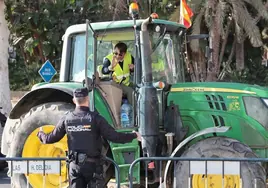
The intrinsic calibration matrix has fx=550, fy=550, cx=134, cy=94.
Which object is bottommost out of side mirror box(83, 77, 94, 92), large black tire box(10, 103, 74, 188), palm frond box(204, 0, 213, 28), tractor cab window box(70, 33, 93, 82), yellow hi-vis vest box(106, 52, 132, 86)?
large black tire box(10, 103, 74, 188)

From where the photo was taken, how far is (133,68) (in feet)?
24.2

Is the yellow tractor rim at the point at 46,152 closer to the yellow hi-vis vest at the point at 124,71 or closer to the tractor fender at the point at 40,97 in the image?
the tractor fender at the point at 40,97

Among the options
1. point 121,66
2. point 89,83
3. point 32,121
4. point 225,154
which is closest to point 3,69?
point 32,121

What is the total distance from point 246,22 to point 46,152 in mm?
15141

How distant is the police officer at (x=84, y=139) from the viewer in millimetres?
5805

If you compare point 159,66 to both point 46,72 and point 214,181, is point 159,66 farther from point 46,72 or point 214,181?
point 46,72

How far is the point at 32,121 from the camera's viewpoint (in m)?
7.57

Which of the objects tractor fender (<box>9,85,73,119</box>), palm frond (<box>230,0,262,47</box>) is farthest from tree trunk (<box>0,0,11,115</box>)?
tractor fender (<box>9,85,73,119</box>)

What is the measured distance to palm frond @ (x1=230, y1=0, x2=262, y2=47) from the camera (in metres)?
20.8

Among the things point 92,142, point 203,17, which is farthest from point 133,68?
point 203,17

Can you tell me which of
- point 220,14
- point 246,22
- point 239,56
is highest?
point 220,14

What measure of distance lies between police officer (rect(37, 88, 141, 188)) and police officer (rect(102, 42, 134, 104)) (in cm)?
157

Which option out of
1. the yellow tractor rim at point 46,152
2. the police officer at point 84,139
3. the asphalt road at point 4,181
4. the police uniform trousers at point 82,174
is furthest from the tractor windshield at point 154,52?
the asphalt road at point 4,181

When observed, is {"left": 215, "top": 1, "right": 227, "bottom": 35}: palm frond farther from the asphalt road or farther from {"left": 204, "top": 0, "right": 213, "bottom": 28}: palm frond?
the asphalt road
